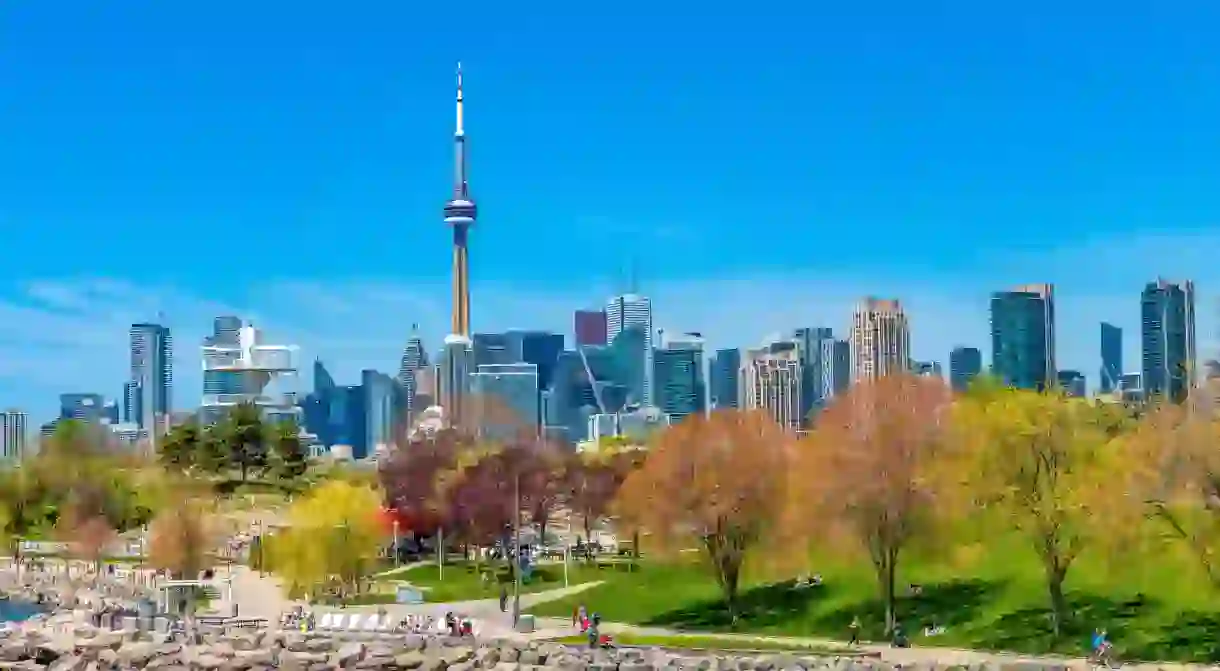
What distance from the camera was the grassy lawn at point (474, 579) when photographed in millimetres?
61094

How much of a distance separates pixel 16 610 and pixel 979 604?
40605mm

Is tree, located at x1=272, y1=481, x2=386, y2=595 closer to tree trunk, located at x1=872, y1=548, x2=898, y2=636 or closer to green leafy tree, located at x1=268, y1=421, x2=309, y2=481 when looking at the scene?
tree trunk, located at x1=872, y1=548, x2=898, y2=636

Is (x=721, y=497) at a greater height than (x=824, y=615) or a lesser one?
A: greater

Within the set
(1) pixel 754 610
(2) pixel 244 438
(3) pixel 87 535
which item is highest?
(2) pixel 244 438

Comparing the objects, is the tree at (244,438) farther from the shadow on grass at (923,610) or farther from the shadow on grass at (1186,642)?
the shadow on grass at (1186,642)

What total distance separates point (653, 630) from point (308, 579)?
19236 mm

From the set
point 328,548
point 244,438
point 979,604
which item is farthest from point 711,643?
point 244,438

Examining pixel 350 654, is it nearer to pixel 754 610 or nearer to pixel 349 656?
pixel 349 656

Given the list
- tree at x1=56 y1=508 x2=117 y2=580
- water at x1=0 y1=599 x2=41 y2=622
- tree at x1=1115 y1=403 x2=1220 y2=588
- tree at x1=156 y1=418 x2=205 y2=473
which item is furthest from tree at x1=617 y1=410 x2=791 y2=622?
tree at x1=156 y1=418 x2=205 y2=473

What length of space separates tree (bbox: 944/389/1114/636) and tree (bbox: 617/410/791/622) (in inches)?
306

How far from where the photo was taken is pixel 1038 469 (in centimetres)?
4106

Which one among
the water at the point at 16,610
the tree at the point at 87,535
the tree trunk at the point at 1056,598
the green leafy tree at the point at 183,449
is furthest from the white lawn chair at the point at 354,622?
the green leafy tree at the point at 183,449

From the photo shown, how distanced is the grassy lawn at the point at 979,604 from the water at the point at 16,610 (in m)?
21.8

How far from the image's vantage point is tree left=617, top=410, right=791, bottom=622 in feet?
158
